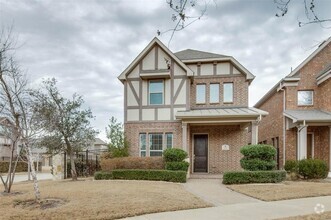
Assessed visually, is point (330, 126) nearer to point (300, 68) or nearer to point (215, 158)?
point (300, 68)

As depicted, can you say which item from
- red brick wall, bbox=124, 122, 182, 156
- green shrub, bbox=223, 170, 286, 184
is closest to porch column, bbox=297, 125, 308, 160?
green shrub, bbox=223, 170, 286, 184

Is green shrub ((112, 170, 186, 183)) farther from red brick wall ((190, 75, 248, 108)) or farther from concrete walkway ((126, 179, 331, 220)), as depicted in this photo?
red brick wall ((190, 75, 248, 108))

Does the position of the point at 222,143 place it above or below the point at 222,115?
below

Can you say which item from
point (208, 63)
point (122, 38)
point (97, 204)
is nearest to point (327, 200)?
point (97, 204)

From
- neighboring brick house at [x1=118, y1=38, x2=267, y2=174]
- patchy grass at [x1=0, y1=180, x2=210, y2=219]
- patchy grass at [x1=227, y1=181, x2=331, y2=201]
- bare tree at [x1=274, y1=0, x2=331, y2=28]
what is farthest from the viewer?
neighboring brick house at [x1=118, y1=38, x2=267, y2=174]

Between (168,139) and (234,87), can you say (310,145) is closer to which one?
(234,87)

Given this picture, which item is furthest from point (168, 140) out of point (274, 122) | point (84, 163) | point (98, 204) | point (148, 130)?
point (98, 204)

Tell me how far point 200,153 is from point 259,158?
531 centimetres

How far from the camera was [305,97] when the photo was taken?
65.2ft

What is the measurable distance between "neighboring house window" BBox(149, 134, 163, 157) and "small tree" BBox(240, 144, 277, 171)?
5440mm

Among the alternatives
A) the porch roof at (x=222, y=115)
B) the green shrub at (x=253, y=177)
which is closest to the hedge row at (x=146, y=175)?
the green shrub at (x=253, y=177)

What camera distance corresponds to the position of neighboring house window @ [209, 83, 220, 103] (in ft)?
63.7

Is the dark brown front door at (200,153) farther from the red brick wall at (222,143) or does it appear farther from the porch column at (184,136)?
the porch column at (184,136)

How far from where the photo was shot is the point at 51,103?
55.7 ft
